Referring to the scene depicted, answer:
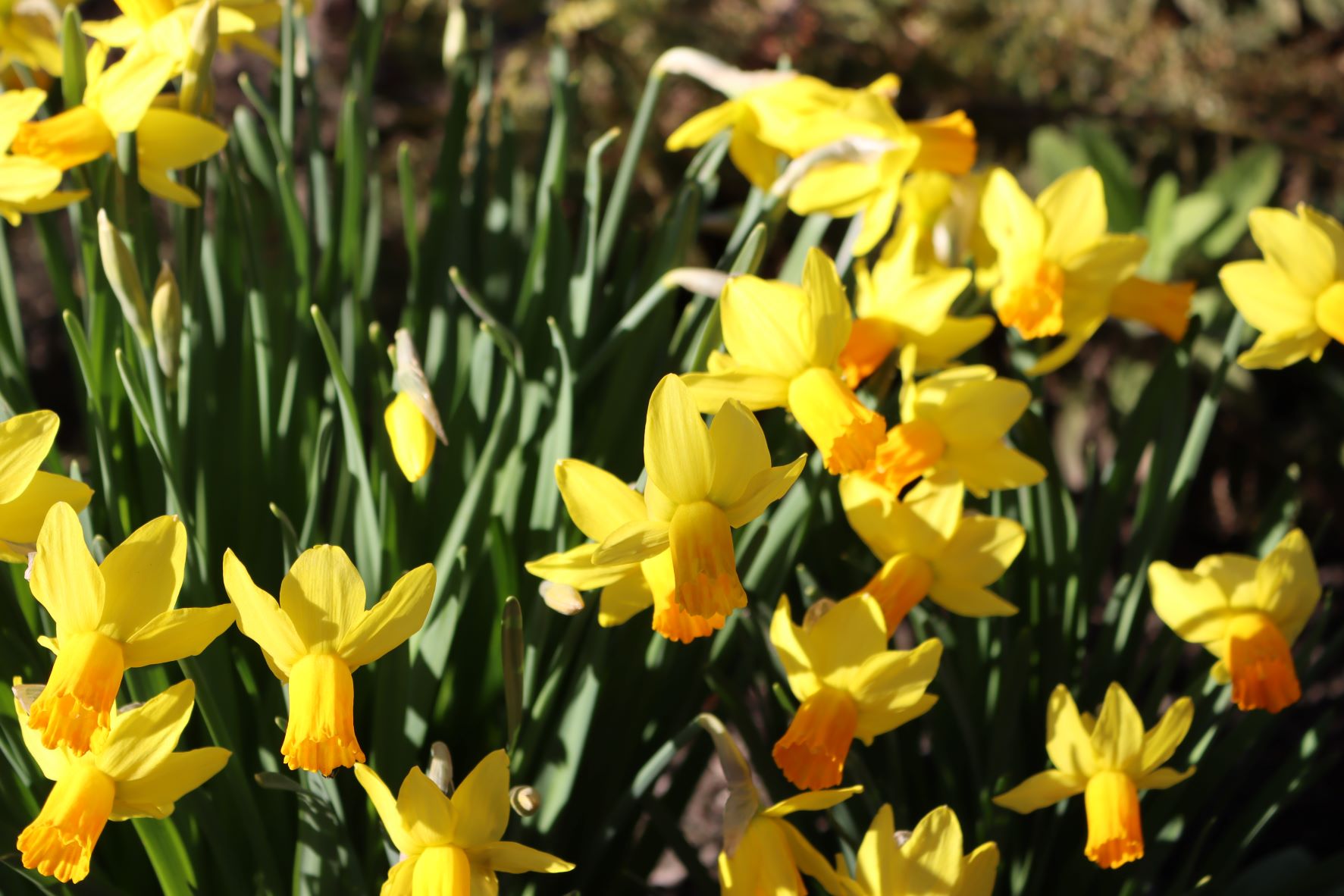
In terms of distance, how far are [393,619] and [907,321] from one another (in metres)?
0.55

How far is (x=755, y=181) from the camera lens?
1152mm

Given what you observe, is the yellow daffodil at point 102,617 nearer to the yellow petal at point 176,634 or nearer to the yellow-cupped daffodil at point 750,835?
the yellow petal at point 176,634

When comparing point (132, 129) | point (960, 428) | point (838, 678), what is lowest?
point (838, 678)

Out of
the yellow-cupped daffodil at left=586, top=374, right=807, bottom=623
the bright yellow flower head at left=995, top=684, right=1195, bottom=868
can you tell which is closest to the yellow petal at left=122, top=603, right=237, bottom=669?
the yellow-cupped daffodil at left=586, top=374, right=807, bottom=623

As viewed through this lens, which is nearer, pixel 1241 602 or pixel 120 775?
pixel 120 775

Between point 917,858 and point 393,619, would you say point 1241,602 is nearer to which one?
point 917,858

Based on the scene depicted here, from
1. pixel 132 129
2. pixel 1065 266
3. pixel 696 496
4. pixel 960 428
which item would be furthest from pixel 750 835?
pixel 132 129

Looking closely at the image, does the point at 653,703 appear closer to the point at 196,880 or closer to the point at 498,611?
the point at 498,611

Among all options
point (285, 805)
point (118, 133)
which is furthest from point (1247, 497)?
point (118, 133)

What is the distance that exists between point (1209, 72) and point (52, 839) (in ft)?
7.75

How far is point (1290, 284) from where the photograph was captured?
0.99m

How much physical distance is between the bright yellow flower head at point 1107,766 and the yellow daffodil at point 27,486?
774mm

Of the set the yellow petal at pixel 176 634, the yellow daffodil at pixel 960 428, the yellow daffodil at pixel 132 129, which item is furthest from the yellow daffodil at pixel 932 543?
the yellow daffodil at pixel 132 129

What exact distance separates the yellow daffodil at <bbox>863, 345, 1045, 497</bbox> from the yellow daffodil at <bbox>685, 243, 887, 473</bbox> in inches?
3.4
